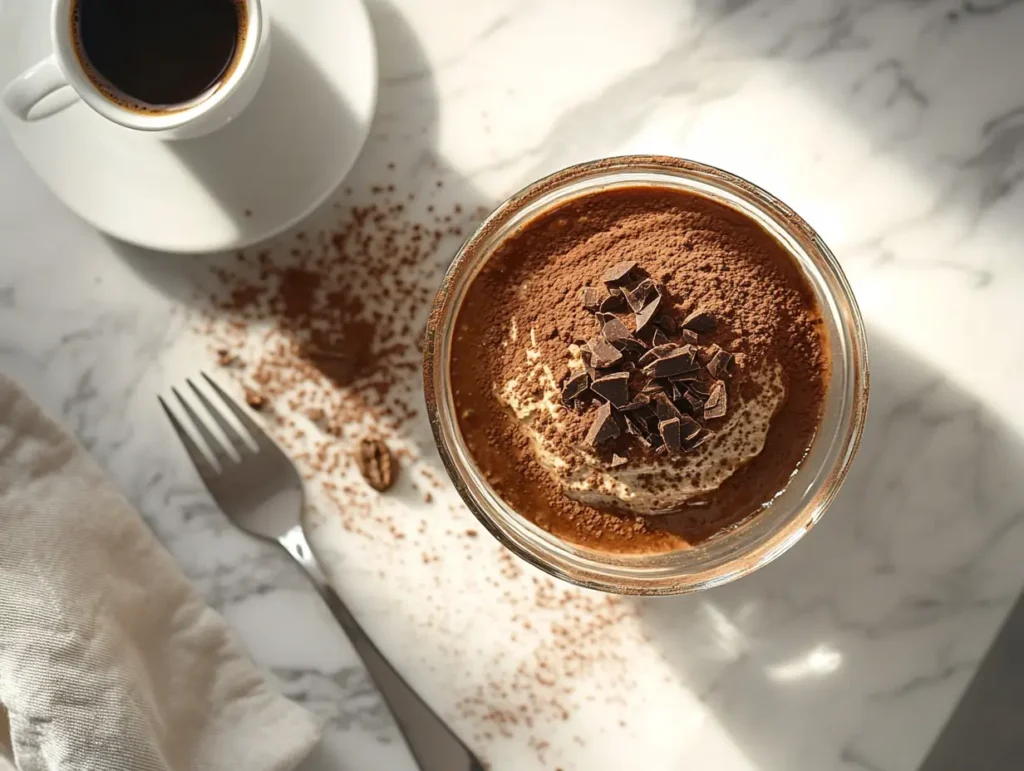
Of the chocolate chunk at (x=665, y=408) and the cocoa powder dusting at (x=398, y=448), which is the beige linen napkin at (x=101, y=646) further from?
the chocolate chunk at (x=665, y=408)

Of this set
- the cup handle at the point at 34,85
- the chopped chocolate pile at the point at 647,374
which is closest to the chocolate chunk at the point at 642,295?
the chopped chocolate pile at the point at 647,374


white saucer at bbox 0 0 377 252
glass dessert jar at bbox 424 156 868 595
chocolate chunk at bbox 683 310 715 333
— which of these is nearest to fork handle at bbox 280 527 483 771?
glass dessert jar at bbox 424 156 868 595

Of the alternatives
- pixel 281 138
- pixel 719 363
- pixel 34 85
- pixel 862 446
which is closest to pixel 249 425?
pixel 281 138

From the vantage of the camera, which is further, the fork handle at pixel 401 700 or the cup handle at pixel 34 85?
the fork handle at pixel 401 700

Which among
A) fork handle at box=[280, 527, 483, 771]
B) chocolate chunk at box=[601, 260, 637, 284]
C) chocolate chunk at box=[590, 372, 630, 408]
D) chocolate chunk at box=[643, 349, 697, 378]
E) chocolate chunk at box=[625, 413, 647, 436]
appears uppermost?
chocolate chunk at box=[601, 260, 637, 284]

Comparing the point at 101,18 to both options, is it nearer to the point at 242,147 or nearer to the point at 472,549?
the point at 242,147

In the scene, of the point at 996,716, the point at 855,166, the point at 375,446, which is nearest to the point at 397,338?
the point at 375,446

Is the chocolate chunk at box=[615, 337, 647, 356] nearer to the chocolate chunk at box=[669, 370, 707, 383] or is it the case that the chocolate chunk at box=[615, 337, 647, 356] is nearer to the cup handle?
the chocolate chunk at box=[669, 370, 707, 383]
